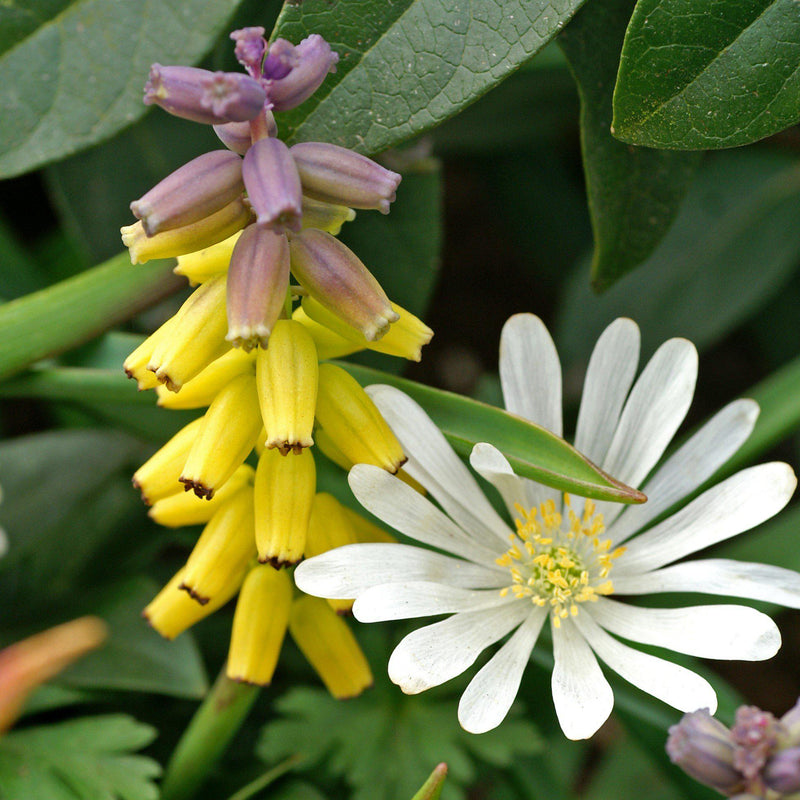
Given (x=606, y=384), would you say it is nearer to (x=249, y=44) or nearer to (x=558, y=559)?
(x=558, y=559)

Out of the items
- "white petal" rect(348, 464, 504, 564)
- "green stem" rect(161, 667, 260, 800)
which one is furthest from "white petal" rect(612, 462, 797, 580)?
"green stem" rect(161, 667, 260, 800)

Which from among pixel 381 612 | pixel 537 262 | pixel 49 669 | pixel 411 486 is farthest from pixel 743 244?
pixel 49 669

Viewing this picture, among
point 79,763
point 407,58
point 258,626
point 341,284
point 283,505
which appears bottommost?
point 79,763

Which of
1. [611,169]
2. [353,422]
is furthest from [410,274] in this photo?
[353,422]

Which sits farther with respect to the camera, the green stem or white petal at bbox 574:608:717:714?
the green stem

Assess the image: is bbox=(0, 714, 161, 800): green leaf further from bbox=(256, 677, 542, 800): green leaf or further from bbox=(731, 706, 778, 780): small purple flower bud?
bbox=(731, 706, 778, 780): small purple flower bud

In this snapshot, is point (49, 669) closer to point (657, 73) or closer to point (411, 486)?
point (411, 486)
